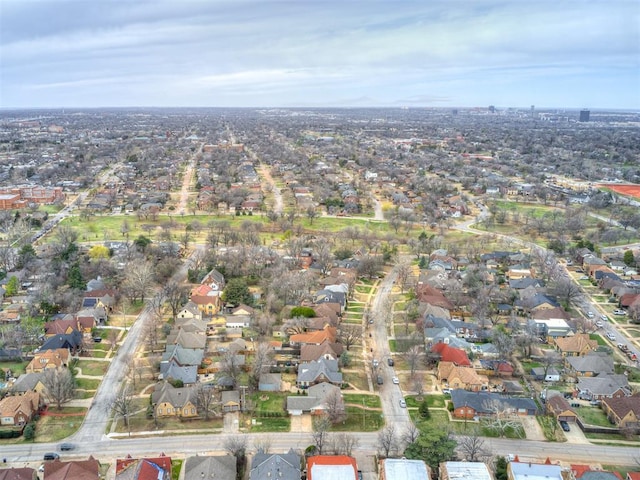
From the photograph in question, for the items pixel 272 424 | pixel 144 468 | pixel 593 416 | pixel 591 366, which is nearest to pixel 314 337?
pixel 272 424

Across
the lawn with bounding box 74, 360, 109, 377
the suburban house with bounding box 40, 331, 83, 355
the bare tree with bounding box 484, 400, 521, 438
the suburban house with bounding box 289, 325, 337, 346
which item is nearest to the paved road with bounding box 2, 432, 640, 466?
the bare tree with bounding box 484, 400, 521, 438

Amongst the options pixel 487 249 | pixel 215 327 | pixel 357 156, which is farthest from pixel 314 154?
pixel 215 327

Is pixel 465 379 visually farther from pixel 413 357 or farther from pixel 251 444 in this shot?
pixel 251 444

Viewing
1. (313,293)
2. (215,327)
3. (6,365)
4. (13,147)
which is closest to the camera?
(6,365)

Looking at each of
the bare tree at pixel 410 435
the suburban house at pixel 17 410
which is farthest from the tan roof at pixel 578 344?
the suburban house at pixel 17 410

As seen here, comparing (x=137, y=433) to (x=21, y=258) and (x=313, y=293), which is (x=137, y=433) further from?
(x=21, y=258)

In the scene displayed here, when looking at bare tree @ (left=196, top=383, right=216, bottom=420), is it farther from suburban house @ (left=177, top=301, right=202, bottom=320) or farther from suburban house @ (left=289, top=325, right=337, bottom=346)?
suburban house @ (left=177, top=301, right=202, bottom=320)
